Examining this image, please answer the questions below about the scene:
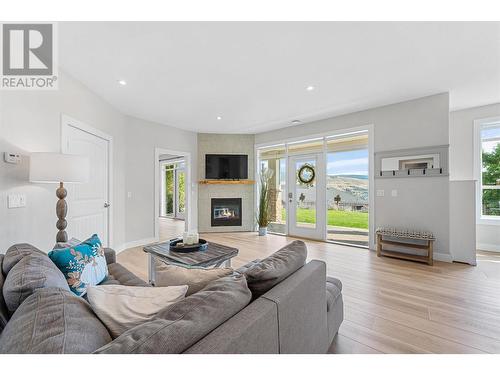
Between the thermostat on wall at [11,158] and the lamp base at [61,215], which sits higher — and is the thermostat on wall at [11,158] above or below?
above

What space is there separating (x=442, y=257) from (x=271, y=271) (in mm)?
3683

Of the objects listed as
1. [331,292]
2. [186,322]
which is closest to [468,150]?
[331,292]

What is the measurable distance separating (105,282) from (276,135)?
464 cm

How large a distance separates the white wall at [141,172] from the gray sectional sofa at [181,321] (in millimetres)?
3245

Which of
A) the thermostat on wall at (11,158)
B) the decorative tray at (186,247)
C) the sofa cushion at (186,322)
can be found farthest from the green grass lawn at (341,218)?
the thermostat on wall at (11,158)

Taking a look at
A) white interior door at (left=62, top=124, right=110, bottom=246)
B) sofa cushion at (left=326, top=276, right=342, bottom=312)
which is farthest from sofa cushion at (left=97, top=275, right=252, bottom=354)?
white interior door at (left=62, top=124, right=110, bottom=246)

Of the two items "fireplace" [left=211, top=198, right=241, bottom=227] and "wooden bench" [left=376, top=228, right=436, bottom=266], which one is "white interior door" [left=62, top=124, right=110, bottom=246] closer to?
"fireplace" [left=211, top=198, right=241, bottom=227]

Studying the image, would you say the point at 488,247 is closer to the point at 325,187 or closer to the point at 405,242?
the point at 405,242

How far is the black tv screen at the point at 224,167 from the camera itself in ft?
19.1

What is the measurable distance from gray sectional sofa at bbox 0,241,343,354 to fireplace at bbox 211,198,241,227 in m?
4.61

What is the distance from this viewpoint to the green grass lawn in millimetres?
4449

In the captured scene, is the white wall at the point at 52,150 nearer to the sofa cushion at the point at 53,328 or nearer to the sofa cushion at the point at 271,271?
the sofa cushion at the point at 53,328

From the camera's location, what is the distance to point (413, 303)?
2221mm
